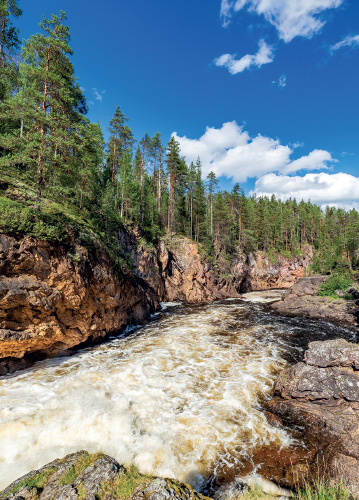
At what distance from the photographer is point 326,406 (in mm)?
→ 7758

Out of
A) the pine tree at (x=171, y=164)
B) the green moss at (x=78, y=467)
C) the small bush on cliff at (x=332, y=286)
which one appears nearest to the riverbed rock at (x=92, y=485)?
the green moss at (x=78, y=467)

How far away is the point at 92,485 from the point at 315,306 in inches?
1050

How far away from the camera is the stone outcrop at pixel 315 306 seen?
21019 millimetres

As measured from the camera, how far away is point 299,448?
6391mm

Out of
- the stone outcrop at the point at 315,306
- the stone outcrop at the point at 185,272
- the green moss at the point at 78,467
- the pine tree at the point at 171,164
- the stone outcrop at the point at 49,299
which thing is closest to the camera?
the green moss at the point at 78,467

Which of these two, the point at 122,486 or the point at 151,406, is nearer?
the point at 122,486

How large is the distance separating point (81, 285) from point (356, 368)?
14.0m

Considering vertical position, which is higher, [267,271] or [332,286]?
[267,271]

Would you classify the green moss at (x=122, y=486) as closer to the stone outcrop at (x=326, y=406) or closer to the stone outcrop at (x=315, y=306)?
the stone outcrop at (x=326, y=406)

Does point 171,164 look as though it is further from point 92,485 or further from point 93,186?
point 92,485

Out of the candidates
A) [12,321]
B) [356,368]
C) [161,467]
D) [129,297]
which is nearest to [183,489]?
[161,467]

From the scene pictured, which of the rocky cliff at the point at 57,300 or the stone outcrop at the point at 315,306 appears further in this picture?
the stone outcrop at the point at 315,306

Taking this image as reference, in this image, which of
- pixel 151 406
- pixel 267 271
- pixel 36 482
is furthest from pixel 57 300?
pixel 267 271

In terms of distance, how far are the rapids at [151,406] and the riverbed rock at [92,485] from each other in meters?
1.76
